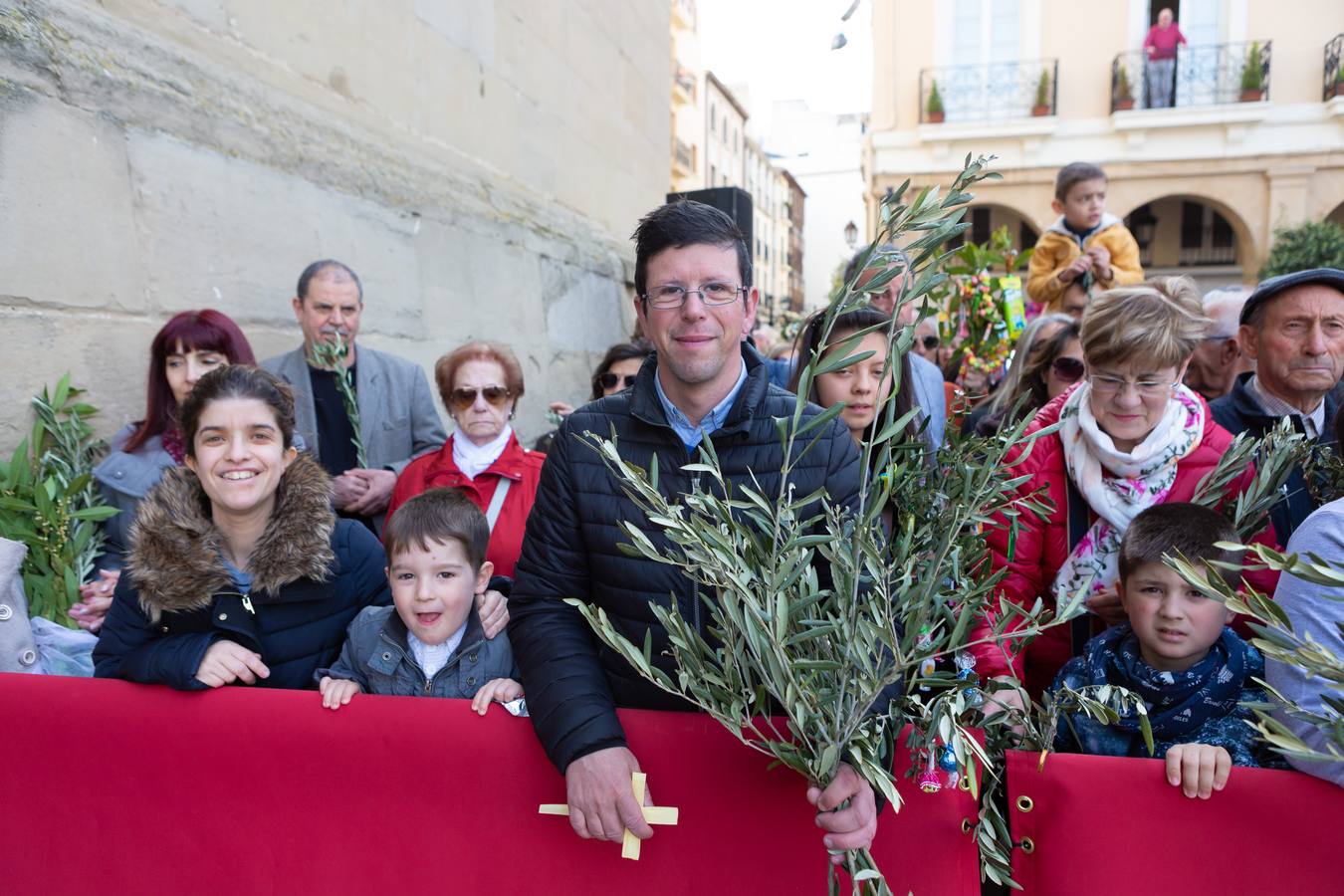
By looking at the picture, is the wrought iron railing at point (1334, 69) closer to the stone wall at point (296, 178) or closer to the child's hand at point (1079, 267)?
the stone wall at point (296, 178)

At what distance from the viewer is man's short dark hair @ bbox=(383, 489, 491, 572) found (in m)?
2.36

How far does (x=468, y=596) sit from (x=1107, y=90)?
18584 millimetres

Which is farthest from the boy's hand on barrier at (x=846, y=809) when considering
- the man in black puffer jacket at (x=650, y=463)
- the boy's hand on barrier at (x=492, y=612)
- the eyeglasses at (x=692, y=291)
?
the boy's hand on barrier at (x=492, y=612)

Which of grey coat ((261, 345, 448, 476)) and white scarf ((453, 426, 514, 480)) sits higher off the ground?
grey coat ((261, 345, 448, 476))

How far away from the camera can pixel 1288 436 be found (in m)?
2.16

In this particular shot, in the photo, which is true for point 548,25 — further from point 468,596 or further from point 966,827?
point 966,827

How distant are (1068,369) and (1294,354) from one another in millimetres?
997

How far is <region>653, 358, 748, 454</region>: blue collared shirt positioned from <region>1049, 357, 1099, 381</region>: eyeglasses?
2161mm

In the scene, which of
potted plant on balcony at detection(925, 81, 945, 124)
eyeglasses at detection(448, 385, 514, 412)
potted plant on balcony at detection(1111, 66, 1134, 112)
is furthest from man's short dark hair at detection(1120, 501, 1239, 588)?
potted plant on balcony at detection(1111, 66, 1134, 112)

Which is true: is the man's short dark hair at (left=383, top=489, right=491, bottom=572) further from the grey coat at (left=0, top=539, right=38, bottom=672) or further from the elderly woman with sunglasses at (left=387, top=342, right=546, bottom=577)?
the grey coat at (left=0, top=539, right=38, bottom=672)

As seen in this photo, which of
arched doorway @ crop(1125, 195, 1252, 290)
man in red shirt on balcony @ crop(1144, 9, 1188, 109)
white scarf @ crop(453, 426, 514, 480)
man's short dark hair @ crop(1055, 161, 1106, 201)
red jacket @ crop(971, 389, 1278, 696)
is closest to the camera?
red jacket @ crop(971, 389, 1278, 696)

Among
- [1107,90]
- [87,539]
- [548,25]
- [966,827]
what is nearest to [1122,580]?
[966,827]

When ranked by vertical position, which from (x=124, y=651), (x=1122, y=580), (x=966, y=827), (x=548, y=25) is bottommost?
(x=966, y=827)

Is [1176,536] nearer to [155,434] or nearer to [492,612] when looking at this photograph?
[492,612]
